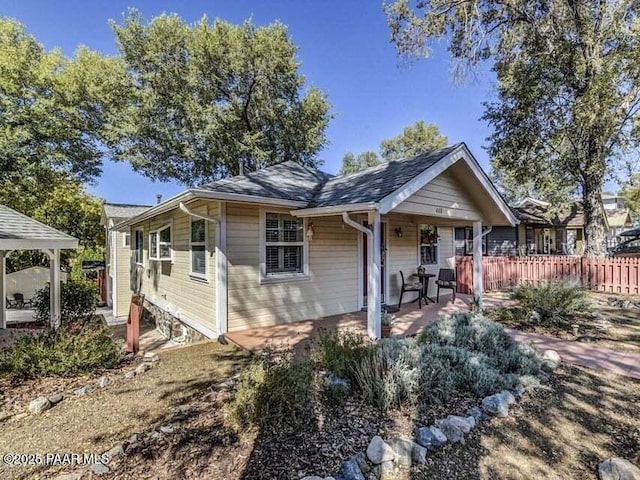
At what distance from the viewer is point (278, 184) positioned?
24.2 ft

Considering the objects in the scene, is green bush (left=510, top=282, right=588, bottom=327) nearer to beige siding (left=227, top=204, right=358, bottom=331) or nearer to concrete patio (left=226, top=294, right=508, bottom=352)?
concrete patio (left=226, top=294, right=508, bottom=352)

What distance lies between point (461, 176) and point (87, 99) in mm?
17734

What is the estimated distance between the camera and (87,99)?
1616cm

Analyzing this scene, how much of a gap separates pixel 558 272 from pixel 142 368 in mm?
13282

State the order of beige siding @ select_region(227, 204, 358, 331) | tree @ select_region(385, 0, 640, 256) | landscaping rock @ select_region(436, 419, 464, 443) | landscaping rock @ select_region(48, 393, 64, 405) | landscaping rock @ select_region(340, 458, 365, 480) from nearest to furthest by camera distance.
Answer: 1. landscaping rock @ select_region(340, 458, 365, 480)
2. landscaping rock @ select_region(436, 419, 464, 443)
3. landscaping rock @ select_region(48, 393, 64, 405)
4. beige siding @ select_region(227, 204, 358, 331)
5. tree @ select_region(385, 0, 640, 256)

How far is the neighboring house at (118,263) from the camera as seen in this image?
12.9m

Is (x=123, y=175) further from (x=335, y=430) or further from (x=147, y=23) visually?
(x=335, y=430)

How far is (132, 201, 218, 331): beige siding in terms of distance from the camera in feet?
21.1

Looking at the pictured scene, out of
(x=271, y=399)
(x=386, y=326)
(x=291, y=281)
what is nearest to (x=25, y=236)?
(x=291, y=281)

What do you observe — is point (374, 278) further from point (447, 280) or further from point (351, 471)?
point (447, 280)

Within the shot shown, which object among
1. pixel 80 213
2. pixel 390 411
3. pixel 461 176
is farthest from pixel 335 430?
pixel 80 213

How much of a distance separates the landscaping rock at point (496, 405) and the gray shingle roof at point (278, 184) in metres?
4.57

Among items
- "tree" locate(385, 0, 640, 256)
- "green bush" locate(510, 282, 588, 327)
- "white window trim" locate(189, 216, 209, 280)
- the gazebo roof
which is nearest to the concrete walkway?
"green bush" locate(510, 282, 588, 327)

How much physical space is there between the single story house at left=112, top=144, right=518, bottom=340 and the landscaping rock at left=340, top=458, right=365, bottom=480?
125 inches
